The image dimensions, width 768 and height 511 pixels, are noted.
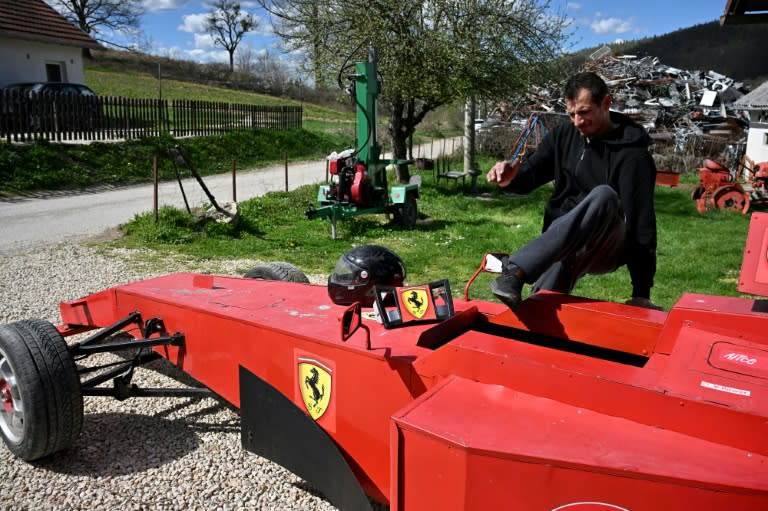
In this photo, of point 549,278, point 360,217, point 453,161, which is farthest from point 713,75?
point 549,278

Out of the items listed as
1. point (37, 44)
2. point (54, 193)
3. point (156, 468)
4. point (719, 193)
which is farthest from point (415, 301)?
point (37, 44)

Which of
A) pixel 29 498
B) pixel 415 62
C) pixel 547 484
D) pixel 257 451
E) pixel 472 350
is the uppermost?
pixel 415 62

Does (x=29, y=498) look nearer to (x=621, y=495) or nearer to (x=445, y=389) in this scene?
(x=445, y=389)

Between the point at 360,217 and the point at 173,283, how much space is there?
7.49 meters

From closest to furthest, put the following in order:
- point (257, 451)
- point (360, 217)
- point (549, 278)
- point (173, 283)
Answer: point (257, 451), point (549, 278), point (173, 283), point (360, 217)

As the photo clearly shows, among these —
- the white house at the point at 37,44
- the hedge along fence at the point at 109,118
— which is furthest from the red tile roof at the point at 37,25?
the hedge along fence at the point at 109,118

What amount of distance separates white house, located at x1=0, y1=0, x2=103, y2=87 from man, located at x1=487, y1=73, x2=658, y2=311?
913 inches

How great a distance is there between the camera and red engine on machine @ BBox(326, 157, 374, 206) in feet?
32.4

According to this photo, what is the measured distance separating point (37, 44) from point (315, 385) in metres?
25.1

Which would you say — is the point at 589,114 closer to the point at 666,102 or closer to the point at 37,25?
the point at 666,102

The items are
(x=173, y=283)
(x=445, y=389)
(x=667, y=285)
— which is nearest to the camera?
(x=445, y=389)

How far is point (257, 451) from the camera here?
2873 mm

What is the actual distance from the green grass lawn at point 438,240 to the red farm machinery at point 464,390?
11.4ft

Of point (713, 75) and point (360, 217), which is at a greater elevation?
point (713, 75)
